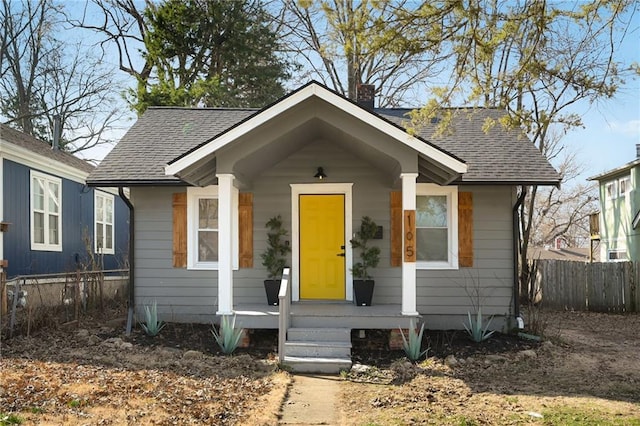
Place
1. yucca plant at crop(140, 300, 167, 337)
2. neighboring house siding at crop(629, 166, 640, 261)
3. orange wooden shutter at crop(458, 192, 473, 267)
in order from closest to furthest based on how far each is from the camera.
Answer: yucca plant at crop(140, 300, 167, 337), orange wooden shutter at crop(458, 192, 473, 267), neighboring house siding at crop(629, 166, 640, 261)

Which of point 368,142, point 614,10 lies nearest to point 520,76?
point 614,10

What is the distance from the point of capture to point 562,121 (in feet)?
21.3

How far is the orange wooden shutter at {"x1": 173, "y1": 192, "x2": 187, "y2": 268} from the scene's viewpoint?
10.1 m

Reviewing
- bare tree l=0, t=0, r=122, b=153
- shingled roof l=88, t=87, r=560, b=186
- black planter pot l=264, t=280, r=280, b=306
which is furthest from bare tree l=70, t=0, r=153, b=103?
black planter pot l=264, t=280, r=280, b=306

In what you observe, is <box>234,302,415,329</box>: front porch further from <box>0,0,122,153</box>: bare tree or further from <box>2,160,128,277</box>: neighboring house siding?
<box>0,0,122,153</box>: bare tree

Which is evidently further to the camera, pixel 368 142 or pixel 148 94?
pixel 148 94

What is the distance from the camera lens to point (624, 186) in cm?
2009

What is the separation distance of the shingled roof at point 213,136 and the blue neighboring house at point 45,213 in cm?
249

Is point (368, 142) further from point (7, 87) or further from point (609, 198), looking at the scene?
point (7, 87)

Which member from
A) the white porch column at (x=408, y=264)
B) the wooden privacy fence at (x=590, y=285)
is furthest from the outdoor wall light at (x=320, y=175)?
the wooden privacy fence at (x=590, y=285)

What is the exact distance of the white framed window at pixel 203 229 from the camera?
10172 millimetres

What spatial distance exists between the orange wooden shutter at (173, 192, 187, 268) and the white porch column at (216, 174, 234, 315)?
1.82 m

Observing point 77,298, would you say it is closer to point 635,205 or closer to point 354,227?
point 354,227

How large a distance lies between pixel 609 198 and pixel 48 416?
21.0 meters
